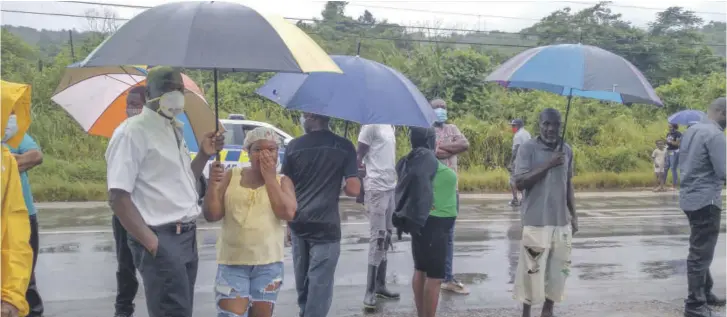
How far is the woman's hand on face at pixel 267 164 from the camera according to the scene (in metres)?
4.27

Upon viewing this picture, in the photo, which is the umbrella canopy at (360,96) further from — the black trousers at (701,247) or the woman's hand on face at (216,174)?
the black trousers at (701,247)

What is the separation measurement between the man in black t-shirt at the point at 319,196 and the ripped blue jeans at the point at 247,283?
1.90ft

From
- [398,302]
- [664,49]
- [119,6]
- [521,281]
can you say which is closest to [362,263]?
[398,302]

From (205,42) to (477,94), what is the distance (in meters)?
20.3

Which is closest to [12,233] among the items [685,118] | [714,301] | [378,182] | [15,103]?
[15,103]

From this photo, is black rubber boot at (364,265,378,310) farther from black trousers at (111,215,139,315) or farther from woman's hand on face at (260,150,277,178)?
woman's hand on face at (260,150,277,178)

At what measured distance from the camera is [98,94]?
17.7 feet

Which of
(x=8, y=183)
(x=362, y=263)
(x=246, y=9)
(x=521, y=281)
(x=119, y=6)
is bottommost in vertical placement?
(x=362, y=263)

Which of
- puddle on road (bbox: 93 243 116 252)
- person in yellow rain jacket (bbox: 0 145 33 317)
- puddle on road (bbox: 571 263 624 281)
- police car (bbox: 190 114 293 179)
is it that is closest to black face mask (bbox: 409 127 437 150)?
person in yellow rain jacket (bbox: 0 145 33 317)

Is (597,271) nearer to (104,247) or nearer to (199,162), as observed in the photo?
(199,162)

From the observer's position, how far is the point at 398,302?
6781 mm

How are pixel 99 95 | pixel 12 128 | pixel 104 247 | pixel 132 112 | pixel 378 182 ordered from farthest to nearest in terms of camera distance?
1. pixel 104 247
2. pixel 378 182
3. pixel 99 95
4. pixel 132 112
5. pixel 12 128

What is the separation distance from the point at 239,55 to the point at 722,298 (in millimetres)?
5645

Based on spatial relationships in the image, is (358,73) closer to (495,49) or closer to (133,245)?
(133,245)
